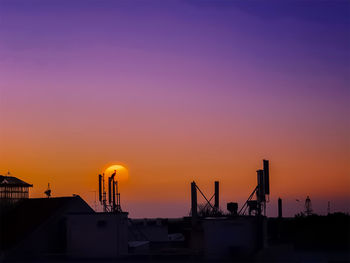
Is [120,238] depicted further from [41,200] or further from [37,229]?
[41,200]

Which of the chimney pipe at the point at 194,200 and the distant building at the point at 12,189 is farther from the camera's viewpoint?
the distant building at the point at 12,189

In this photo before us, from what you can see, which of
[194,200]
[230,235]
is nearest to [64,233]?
[194,200]

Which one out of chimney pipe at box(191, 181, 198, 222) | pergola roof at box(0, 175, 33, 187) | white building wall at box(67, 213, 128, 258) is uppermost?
pergola roof at box(0, 175, 33, 187)

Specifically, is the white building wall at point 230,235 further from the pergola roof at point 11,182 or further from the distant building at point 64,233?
the pergola roof at point 11,182

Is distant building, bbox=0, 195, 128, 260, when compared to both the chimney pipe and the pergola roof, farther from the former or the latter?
the chimney pipe

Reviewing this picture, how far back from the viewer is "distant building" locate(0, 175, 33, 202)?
5156cm

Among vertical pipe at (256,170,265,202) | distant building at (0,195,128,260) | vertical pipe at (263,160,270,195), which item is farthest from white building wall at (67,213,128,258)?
vertical pipe at (263,160,270,195)

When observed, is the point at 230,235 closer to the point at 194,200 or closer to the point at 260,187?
the point at 260,187

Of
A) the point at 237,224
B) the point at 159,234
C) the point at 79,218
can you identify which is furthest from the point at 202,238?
the point at 159,234

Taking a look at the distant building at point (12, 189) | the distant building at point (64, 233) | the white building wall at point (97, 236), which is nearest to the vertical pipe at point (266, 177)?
the distant building at point (64, 233)

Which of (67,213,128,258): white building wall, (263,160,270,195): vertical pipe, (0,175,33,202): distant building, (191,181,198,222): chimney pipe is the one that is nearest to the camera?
(263,160,270,195): vertical pipe

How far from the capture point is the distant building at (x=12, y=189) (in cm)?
5156

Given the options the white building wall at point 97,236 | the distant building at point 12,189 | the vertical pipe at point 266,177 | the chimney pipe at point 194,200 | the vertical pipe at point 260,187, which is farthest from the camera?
the distant building at point 12,189

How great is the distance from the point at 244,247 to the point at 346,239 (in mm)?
22117
